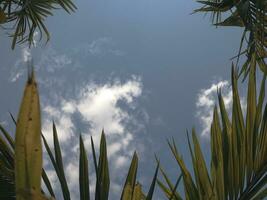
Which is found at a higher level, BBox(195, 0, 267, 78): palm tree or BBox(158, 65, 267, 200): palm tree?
BBox(195, 0, 267, 78): palm tree

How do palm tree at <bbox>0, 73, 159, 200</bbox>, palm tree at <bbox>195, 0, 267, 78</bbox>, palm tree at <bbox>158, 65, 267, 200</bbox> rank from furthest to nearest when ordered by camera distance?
palm tree at <bbox>195, 0, 267, 78</bbox>
palm tree at <bbox>158, 65, 267, 200</bbox>
palm tree at <bbox>0, 73, 159, 200</bbox>

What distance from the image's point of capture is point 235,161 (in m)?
1.52

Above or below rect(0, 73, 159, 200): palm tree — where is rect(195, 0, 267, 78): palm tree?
above

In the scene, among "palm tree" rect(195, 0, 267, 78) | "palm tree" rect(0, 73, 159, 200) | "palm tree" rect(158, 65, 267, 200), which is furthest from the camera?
"palm tree" rect(195, 0, 267, 78)

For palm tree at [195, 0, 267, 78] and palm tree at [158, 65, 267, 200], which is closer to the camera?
palm tree at [158, 65, 267, 200]

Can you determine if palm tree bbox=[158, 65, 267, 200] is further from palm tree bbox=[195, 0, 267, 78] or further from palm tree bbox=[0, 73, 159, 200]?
palm tree bbox=[195, 0, 267, 78]

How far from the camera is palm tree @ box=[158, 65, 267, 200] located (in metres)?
1.50

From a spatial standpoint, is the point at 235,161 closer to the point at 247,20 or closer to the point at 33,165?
the point at 33,165

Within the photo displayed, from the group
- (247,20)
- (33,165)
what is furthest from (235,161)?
(247,20)

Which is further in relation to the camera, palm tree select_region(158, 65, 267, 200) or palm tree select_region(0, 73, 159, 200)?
palm tree select_region(158, 65, 267, 200)

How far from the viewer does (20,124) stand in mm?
613

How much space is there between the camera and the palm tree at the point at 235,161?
4.91 ft

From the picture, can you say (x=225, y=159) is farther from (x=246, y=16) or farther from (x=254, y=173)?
(x=246, y=16)

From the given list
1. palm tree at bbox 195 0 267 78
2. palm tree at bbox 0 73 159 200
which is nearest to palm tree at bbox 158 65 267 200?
palm tree at bbox 0 73 159 200
